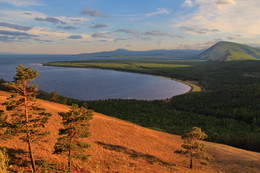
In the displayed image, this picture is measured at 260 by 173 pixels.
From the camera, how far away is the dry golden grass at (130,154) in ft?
81.1

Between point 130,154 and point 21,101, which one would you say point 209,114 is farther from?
point 21,101

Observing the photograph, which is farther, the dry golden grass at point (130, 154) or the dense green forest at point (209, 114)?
the dense green forest at point (209, 114)

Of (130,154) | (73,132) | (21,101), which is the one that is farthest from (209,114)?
(21,101)

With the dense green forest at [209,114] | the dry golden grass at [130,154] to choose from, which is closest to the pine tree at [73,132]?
the dry golden grass at [130,154]

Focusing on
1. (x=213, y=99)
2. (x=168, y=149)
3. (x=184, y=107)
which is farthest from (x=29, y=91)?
(x=213, y=99)

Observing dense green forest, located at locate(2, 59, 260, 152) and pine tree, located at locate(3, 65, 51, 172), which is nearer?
pine tree, located at locate(3, 65, 51, 172)

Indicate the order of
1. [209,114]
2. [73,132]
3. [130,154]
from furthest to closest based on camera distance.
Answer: [209,114] < [130,154] < [73,132]

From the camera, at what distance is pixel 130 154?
105 ft

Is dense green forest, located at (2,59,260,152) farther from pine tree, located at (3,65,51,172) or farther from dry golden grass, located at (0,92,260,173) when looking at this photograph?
pine tree, located at (3,65,51,172)

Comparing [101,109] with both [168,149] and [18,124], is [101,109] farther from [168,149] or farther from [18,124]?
[18,124]

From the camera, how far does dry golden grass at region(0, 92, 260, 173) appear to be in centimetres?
2473

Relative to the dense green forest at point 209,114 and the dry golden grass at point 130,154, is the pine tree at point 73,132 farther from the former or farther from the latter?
the dense green forest at point 209,114

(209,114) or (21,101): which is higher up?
(21,101)

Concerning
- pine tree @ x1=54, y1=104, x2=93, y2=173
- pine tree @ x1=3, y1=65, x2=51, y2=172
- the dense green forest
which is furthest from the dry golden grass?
the dense green forest
